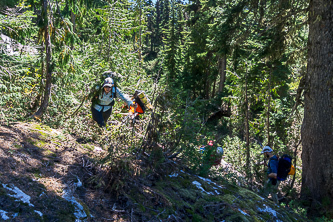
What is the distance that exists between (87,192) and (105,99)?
292 centimetres

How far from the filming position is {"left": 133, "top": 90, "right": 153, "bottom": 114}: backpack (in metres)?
5.33

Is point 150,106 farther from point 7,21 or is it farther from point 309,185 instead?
point 309,185

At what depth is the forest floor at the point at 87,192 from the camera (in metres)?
3.03

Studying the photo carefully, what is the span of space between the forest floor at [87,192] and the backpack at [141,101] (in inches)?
54.9

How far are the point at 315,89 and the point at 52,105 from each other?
27.8ft

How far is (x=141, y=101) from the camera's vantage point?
217 inches

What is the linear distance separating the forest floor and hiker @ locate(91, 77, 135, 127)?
1.10 meters

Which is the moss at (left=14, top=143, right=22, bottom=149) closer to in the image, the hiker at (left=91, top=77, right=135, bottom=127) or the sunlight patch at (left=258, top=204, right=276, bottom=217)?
the hiker at (left=91, top=77, right=135, bottom=127)

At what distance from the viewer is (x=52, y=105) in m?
7.46

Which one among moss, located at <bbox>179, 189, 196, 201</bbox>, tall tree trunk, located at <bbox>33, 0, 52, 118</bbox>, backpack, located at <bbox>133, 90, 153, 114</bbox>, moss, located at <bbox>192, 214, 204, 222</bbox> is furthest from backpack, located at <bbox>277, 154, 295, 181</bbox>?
tall tree trunk, located at <bbox>33, 0, 52, 118</bbox>

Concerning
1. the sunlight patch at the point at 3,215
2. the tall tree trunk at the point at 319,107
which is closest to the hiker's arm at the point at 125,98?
the sunlight patch at the point at 3,215

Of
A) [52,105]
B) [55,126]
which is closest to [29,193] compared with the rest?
[55,126]

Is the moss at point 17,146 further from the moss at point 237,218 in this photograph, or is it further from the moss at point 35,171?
the moss at point 237,218

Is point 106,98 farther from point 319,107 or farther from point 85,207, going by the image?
point 319,107
